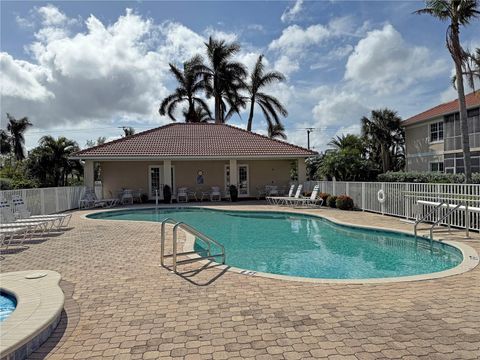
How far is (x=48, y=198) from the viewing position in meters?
16.3

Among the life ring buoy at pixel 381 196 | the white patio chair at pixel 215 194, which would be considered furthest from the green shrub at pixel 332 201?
the white patio chair at pixel 215 194

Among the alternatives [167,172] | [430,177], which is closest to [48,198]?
[167,172]

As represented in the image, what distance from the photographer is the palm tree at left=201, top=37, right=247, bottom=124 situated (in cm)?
3294

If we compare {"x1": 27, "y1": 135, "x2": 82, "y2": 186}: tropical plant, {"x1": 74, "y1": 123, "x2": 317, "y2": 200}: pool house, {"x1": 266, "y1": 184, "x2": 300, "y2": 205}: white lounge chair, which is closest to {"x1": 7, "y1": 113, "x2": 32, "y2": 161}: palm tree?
{"x1": 27, "y1": 135, "x2": 82, "y2": 186}: tropical plant

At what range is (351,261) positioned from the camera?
856cm

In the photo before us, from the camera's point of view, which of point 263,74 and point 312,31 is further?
point 263,74

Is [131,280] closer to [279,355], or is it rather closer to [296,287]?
[296,287]

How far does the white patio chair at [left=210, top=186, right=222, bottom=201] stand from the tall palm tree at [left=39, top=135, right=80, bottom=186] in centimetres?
1554

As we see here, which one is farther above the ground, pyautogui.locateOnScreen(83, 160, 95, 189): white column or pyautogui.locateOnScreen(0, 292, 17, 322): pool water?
pyautogui.locateOnScreen(83, 160, 95, 189): white column

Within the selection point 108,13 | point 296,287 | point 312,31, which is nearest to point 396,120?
point 312,31

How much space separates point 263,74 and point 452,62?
18.6 meters

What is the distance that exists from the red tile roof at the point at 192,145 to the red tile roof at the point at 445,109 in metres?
11.9

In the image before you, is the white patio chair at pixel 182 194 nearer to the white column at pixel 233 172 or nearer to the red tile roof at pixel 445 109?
the white column at pixel 233 172

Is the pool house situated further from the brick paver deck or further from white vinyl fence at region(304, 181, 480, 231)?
the brick paver deck
